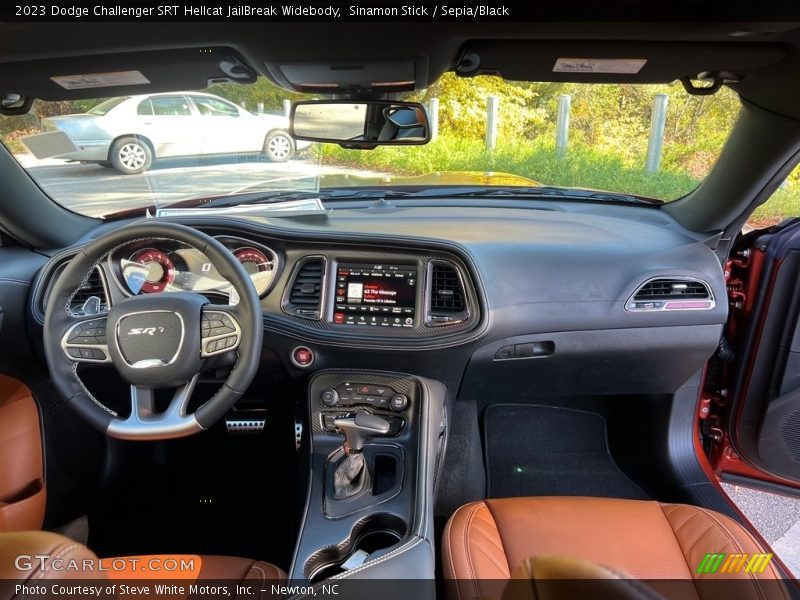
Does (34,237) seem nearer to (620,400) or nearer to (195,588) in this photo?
(195,588)

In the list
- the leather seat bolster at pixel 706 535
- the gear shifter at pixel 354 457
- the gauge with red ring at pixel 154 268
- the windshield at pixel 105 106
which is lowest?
the leather seat bolster at pixel 706 535

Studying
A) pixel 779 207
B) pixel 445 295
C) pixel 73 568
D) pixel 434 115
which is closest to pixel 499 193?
pixel 434 115

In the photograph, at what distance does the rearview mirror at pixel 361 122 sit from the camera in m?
2.17

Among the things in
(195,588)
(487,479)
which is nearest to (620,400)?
(487,479)

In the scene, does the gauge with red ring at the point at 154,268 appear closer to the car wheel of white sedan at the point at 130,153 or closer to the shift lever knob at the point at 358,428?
the car wheel of white sedan at the point at 130,153

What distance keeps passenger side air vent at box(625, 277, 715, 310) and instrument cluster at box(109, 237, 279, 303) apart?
59.8 inches

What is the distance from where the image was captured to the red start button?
2.40 metres

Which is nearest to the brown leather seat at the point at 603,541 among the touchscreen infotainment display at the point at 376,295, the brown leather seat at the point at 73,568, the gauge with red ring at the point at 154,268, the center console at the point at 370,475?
the center console at the point at 370,475

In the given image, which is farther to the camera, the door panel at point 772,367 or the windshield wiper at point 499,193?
the windshield wiper at point 499,193

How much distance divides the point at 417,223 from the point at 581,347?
896mm

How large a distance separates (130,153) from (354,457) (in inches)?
65.1

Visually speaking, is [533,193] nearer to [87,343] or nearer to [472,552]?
[472,552]

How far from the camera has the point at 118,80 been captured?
219 centimetres

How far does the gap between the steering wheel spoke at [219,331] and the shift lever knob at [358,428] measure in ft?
1.78
